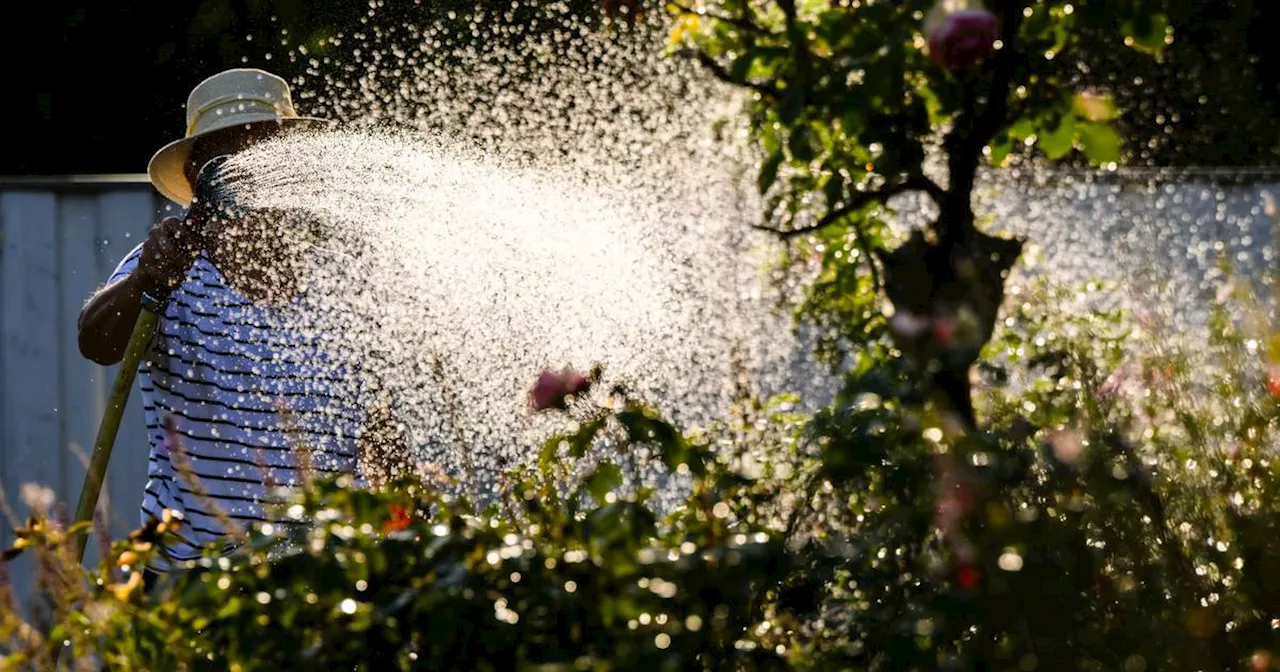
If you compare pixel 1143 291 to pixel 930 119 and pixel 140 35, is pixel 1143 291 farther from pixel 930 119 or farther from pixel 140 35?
pixel 140 35

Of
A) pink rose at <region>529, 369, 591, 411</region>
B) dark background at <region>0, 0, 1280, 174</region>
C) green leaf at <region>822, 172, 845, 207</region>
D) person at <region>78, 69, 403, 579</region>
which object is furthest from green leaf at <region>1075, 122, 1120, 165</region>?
dark background at <region>0, 0, 1280, 174</region>

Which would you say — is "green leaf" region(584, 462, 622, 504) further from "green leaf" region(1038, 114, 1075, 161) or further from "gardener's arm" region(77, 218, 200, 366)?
"gardener's arm" region(77, 218, 200, 366)

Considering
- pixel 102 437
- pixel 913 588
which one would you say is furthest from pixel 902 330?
pixel 102 437

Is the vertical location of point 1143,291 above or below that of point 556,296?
above

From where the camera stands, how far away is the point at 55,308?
5.47 metres

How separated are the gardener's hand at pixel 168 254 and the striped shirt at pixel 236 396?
0.09ft

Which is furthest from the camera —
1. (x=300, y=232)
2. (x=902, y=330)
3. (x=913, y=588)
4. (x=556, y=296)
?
(x=556, y=296)

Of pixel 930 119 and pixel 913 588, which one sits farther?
pixel 930 119

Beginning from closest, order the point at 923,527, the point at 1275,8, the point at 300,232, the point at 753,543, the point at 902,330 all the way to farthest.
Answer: the point at 753,543
the point at 923,527
the point at 902,330
the point at 300,232
the point at 1275,8

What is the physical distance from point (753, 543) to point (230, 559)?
54cm

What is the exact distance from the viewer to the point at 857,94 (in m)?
2.04

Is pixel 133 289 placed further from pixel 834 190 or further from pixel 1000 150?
pixel 1000 150

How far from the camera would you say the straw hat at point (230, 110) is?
370 centimetres

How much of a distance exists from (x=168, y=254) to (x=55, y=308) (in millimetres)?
2353
